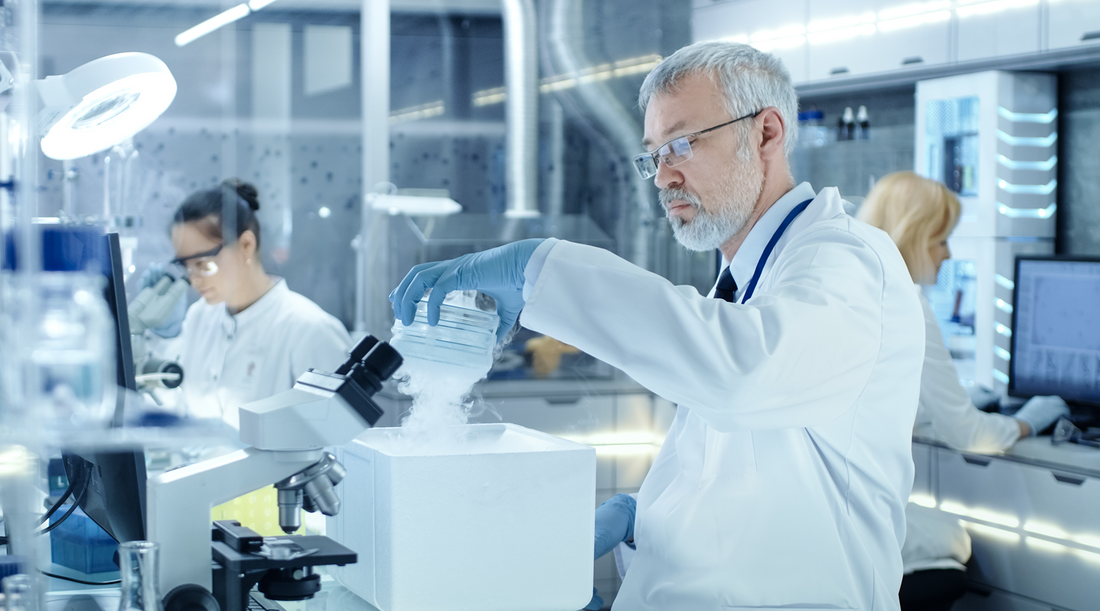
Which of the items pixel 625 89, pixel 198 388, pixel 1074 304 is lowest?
pixel 198 388

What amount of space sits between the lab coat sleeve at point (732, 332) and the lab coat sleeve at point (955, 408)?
1701mm

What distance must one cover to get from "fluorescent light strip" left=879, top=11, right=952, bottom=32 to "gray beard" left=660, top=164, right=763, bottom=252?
2.14 meters

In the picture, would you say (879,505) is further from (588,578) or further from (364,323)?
(364,323)

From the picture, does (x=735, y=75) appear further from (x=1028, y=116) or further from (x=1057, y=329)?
(x=1028, y=116)

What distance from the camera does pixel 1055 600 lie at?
2588mm

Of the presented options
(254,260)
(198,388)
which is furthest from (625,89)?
(198,388)

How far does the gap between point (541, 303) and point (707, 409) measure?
213mm

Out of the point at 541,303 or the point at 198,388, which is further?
the point at 198,388

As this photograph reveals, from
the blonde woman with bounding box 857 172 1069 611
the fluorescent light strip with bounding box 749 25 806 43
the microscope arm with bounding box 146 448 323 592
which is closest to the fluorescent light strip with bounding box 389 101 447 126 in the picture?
the fluorescent light strip with bounding box 749 25 806 43

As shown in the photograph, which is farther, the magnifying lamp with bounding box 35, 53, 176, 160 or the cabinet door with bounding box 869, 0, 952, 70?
the cabinet door with bounding box 869, 0, 952, 70

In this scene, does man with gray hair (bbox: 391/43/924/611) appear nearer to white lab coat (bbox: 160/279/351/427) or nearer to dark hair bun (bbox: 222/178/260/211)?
white lab coat (bbox: 160/279/351/427)

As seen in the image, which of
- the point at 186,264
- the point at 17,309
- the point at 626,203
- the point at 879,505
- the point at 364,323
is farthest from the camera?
the point at 626,203

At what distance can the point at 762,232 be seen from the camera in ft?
4.59

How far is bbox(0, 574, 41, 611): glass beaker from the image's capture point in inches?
34.3
